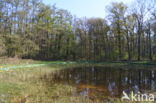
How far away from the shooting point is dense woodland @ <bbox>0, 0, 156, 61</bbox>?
19.8 metres

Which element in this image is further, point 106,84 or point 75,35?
point 75,35

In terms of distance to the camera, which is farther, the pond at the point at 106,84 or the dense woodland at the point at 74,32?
the dense woodland at the point at 74,32

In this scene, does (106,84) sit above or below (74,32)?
below

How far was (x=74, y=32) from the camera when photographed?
103ft

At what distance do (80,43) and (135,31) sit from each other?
12112mm

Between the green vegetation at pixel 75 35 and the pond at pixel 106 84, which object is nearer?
the pond at pixel 106 84

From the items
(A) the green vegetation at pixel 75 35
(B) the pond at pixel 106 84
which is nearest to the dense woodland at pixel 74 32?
(A) the green vegetation at pixel 75 35

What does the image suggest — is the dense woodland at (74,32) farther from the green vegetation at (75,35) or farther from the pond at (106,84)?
the pond at (106,84)

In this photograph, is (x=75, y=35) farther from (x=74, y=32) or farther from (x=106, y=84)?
(x=106, y=84)

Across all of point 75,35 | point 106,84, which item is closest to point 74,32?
point 75,35

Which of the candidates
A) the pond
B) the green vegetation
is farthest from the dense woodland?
the pond

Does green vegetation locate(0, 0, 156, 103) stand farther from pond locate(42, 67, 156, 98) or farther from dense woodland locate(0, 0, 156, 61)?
pond locate(42, 67, 156, 98)

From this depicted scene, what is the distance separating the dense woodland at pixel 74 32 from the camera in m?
19.8

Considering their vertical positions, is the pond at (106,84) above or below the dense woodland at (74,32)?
below
